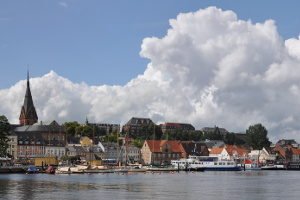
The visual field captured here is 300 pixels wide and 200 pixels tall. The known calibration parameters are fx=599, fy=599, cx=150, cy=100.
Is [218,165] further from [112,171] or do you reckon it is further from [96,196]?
[96,196]

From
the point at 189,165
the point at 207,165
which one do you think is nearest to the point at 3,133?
the point at 189,165

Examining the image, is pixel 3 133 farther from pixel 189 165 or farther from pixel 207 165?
pixel 207 165

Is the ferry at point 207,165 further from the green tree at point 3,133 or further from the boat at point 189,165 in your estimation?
the green tree at point 3,133

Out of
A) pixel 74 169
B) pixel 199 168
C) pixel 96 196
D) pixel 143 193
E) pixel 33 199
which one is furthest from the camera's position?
pixel 199 168

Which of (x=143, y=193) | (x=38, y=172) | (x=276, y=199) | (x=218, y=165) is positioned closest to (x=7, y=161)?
(x=38, y=172)

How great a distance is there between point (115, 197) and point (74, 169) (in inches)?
3234

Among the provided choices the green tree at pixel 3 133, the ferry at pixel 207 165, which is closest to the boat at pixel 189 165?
the ferry at pixel 207 165

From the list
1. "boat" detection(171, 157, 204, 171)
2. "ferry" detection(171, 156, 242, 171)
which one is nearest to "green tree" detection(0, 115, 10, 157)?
"boat" detection(171, 157, 204, 171)

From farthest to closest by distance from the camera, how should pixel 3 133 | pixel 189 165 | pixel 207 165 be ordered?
pixel 207 165
pixel 189 165
pixel 3 133

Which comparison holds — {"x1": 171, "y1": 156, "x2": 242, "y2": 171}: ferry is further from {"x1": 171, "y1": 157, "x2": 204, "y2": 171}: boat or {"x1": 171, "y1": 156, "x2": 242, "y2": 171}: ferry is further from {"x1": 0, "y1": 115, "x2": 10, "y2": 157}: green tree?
{"x1": 0, "y1": 115, "x2": 10, "y2": 157}: green tree

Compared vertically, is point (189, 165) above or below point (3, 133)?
below

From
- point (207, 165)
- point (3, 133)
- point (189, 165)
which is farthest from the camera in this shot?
point (207, 165)

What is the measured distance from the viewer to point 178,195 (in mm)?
76938

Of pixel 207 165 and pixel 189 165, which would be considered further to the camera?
pixel 207 165
